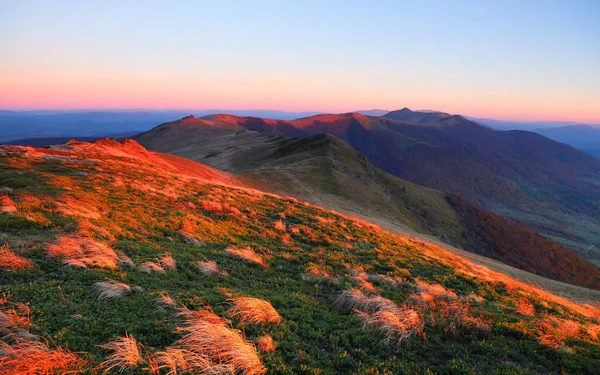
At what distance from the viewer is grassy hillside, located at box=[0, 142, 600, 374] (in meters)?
6.42

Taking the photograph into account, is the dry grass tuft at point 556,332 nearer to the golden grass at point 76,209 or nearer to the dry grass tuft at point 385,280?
the dry grass tuft at point 385,280

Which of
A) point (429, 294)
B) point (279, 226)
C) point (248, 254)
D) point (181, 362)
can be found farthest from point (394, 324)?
→ point (279, 226)

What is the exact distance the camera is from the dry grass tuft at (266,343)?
7.06 m

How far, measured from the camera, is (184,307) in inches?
320

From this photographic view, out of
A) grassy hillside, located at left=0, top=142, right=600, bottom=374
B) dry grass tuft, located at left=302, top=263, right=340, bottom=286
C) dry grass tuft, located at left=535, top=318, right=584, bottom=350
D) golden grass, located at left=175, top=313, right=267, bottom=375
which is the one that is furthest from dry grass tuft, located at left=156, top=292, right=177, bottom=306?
dry grass tuft, located at left=535, top=318, right=584, bottom=350

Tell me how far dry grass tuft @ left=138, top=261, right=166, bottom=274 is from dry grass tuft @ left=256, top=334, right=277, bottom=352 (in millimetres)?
5518

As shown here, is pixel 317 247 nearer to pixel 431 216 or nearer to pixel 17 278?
pixel 17 278

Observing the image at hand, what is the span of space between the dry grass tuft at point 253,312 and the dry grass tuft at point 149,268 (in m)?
3.82

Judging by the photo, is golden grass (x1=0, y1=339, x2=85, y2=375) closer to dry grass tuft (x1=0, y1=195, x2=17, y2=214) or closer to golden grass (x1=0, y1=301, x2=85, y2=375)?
golden grass (x1=0, y1=301, x2=85, y2=375)

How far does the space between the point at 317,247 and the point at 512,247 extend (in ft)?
271

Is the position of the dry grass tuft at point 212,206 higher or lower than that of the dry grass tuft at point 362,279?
higher

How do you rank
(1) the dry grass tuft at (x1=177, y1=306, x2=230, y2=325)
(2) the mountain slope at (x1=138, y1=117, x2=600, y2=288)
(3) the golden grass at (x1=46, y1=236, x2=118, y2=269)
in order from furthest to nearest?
(2) the mountain slope at (x1=138, y1=117, x2=600, y2=288), (3) the golden grass at (x1=46, y1=236, x2=118, y2=269), (1) the dry grass tuft at (x1=177, y1=306, x2=230, y2=325)

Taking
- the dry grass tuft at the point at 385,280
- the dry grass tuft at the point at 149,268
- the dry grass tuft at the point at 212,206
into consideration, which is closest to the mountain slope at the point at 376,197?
the dry grass tuft at the point at 212,206

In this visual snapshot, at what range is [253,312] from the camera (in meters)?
8.38
